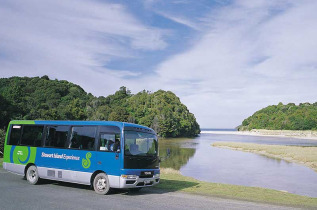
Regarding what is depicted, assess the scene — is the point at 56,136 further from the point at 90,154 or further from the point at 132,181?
the point at 132,181

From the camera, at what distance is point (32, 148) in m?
14.4

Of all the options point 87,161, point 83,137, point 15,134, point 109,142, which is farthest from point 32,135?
point 109,142

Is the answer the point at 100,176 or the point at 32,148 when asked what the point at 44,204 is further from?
the point at 32,148

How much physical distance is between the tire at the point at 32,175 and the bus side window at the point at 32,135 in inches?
44.7

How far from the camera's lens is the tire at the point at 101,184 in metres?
12.0

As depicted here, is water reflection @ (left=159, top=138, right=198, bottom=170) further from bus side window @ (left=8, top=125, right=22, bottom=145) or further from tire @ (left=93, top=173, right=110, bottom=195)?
bus side window @ (left=8, top=125, right=22, bottom=145)

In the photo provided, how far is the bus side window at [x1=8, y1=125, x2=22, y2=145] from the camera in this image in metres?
15.2

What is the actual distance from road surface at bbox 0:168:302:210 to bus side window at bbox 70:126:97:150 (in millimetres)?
1901

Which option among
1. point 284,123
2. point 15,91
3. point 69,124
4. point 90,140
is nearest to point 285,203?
point 90,140

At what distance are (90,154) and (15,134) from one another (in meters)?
5.42

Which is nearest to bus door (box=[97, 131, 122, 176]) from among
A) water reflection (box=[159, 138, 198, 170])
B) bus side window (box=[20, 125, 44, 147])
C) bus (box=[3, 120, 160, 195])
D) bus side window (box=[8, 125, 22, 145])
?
bus (box=[3, 120, 160, 195])

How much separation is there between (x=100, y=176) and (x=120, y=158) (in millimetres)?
1312

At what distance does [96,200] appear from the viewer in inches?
424

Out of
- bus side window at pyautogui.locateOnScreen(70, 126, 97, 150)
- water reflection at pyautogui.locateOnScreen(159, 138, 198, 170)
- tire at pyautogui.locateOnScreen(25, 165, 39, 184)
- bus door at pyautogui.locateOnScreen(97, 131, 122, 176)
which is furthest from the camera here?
water reflection at pyautogui.locateOnScreen(159, 138, 198, 170)
